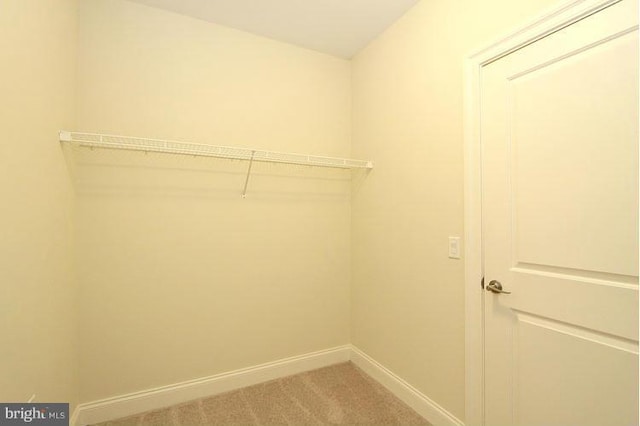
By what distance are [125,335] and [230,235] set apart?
892mm

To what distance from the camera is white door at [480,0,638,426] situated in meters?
1.10

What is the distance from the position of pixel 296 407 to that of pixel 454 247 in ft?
4.74

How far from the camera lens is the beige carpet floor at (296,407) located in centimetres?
184

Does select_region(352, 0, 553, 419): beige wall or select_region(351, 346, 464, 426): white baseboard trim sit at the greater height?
select_region(352, 0, 553, 419): beige wall

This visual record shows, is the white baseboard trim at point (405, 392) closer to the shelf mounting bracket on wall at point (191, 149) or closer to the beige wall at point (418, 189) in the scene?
the beige wall at point (418, 189)

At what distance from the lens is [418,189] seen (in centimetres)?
196

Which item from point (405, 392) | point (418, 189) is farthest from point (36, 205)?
point (405, 392)

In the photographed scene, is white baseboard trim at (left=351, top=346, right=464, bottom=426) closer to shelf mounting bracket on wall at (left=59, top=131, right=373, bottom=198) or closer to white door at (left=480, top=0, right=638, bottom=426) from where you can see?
white door at (left=480, top=0, right=638, bottom=426)

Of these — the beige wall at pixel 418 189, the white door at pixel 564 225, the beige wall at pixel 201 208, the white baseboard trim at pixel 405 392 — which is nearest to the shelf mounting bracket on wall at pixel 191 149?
the beige wall at pixel 201 208

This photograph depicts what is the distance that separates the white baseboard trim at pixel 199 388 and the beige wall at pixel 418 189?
15.2 inches

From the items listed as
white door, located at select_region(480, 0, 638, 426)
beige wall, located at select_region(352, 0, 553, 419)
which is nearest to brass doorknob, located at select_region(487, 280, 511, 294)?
white door, located at select_region(480, 0, 638, 426)

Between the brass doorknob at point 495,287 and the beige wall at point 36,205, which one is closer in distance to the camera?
the beige wall at point 36,205

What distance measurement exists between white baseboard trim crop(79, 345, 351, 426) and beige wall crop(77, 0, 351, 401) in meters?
0.05

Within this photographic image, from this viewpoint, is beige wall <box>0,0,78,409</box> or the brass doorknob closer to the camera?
beige wall <box>0,0,78,409</box>
